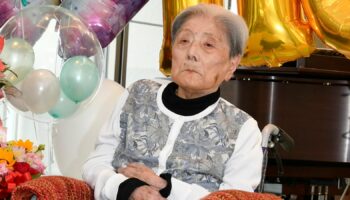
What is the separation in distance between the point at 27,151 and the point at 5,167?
125 mm

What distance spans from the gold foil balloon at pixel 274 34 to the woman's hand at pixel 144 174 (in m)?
1.08

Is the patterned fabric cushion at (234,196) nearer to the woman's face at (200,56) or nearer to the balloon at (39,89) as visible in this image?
the woman's face at (200,56)

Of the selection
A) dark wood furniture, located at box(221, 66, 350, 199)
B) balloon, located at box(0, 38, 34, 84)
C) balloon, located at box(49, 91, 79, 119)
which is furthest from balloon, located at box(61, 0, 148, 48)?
dark wood furniture, located at box(221, 66, 350, 199)

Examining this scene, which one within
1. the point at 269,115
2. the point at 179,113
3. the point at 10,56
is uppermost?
the point at 10,56

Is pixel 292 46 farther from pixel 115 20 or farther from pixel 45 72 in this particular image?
pixel 45 72

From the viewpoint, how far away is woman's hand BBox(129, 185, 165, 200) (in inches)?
78.9

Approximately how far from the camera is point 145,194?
6.57 feet

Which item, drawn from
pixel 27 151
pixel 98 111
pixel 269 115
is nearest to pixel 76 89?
pixel 27 151

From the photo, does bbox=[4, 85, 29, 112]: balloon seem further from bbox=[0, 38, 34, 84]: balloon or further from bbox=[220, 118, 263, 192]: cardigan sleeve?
bbox=[220, 118, 263, 192]: cardigan sleeve

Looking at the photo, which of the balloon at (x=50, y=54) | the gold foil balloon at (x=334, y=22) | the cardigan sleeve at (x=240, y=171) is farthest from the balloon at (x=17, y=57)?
the gold foil balloon at (x=334, y=22)

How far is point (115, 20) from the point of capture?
9.44ft

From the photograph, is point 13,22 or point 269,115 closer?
point 13,22

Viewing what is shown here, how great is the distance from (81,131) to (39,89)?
667 millimetres

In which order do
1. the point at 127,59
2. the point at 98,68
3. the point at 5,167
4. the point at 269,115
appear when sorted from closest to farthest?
the point at 5,167 → the point at 98,68 → the point at 269,115 → the point at 127,59
